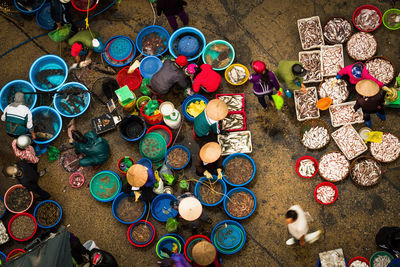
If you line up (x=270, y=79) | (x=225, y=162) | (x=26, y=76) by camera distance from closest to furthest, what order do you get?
(x=270, y=79) → (x=225, y=162) → (x=26, y=76)

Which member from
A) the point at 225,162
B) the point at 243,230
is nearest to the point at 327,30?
the point at 225,162

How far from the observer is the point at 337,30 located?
18.6 feet

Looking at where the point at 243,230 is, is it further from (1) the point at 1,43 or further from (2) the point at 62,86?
(1) the point at 1,43

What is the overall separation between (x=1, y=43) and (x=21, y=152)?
2.65m

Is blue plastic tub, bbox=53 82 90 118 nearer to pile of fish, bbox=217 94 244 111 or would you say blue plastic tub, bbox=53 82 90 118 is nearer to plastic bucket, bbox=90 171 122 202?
plastic bucket, bbox=90 171 122 202

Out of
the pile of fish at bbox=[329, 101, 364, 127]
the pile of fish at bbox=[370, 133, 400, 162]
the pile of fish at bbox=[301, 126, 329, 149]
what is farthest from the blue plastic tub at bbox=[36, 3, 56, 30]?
the pile of fish at bbox=[370, 133, 400, 162]

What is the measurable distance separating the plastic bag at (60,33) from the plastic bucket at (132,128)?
211 centimetres

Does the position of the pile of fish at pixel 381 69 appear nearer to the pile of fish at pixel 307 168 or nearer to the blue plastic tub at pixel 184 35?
the pile of fish at pixel 307 168

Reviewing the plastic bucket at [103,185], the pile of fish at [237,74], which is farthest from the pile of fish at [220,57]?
the plastic bucket at [103,185]

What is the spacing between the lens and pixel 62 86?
579 cm

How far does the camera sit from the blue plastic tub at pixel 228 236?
200 inches

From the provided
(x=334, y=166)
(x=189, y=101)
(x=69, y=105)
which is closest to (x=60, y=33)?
(x=69, y=105)

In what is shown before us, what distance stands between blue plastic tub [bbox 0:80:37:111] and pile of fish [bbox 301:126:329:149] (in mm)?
5007

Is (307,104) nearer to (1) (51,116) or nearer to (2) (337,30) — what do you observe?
(2) (337,30)
